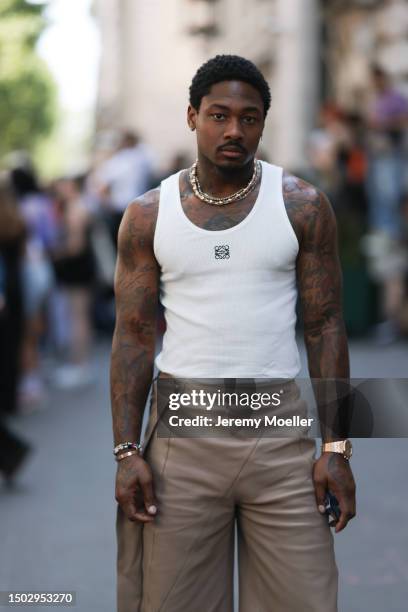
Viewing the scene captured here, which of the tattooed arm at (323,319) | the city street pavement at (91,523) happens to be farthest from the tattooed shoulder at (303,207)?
the city street pavement at (91,523)

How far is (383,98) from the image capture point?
13.2 metres

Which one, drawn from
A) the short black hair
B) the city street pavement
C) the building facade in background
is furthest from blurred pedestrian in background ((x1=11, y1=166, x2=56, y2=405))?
the short black hair

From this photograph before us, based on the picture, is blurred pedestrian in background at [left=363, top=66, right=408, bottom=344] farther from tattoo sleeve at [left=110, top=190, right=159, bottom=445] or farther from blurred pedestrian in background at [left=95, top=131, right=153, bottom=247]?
tattoo sleeve at [left=110, top=190, right=159, bottom=445]

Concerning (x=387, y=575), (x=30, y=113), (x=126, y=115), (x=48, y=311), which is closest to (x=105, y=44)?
(x=30, y=113)

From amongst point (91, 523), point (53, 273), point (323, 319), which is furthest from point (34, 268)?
point (323, 319)

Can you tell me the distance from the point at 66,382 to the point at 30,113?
38.6 metres

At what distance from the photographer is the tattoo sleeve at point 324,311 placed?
3203 mm

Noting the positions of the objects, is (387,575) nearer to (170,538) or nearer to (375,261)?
(170,538)

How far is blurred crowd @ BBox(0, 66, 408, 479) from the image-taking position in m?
10.2

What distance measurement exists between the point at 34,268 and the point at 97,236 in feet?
4.27

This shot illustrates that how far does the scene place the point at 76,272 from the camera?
11625 millimetres

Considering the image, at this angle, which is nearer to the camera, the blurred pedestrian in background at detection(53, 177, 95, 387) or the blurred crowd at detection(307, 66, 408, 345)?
the blurred pedestrian in background at detection(53, 177, 95, 387)

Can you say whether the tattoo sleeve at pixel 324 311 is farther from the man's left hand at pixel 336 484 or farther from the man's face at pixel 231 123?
the man's face at pixel 231 123

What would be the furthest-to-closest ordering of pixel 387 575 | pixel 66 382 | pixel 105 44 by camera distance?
pixel 105 44 → pixel 66 382 → pixel 387 575
